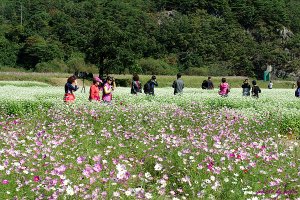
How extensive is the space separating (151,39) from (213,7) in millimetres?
44344

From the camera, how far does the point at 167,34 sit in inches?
4675

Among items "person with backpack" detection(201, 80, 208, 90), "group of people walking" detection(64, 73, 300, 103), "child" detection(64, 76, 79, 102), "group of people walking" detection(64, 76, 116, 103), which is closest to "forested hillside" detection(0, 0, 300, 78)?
"person with backpack" detection(201, 80, 208, 90)

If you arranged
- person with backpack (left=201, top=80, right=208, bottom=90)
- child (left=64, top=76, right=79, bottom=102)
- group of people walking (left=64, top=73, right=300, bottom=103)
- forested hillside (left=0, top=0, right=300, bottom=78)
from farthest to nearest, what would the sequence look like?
forested hillside (left=0, top=0, right=300, bottom=78), person with backpack (left=201, top=80, right=208, bottom=90), group of people walking (left=64, top=73, right=300, bottom=103), child (left=64, top=76, right=79, bottom=102)

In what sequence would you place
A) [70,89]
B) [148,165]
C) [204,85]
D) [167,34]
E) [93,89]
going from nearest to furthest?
[148,165], [70,89], [93,89], [204,85], [167,34]

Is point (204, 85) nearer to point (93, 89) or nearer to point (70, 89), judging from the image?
point (93, 89)

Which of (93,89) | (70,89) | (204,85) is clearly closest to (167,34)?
(204,85)

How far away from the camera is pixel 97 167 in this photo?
487cm

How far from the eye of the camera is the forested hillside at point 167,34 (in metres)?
92.6

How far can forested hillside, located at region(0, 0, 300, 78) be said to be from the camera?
304 feet

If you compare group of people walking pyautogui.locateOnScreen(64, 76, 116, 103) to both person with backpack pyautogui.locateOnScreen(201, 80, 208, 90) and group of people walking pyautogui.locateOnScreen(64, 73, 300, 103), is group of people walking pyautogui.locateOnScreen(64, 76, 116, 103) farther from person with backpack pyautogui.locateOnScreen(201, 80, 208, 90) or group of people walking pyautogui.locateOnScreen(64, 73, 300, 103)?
person with backpack pyautogui.locateOnScreen(201, 80, 208, 90)

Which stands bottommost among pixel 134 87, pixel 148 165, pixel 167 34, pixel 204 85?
pixel 148 165

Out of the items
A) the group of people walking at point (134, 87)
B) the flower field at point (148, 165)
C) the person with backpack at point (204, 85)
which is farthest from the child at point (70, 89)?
the person with backpack at point (204, 85)

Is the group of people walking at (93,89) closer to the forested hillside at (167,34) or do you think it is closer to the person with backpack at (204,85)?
the person with backpack at (204,85)

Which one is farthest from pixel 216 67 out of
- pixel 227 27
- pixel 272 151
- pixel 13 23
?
pixel 272 151
